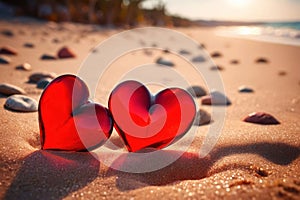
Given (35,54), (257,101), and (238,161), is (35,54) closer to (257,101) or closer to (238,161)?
(257,101)

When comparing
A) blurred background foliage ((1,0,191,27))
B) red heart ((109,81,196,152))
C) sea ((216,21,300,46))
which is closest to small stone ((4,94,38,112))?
red heart ((109,81,196,152))

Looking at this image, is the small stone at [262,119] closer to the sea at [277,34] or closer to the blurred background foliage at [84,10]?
the sea at [277,34]

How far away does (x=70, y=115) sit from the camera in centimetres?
126

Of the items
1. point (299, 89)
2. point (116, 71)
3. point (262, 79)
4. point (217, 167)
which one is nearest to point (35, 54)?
point (116, 71)

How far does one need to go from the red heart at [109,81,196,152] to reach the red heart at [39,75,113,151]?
7 cm

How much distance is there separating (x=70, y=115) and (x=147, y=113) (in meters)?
0.33

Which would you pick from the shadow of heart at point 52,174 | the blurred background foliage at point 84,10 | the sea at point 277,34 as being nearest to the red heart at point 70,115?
the shadow of heart at point 52,174

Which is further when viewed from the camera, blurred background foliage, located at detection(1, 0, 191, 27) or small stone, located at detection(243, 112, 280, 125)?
blurred background foliage, located at detection(1, 0, 191, 27)

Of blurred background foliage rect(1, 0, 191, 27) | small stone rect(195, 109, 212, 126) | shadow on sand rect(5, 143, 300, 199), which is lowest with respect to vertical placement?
blurred background foliage rect(1, 0, 191, 27)

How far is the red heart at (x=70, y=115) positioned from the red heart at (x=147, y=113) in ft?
0.23

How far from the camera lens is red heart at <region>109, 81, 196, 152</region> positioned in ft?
4.26

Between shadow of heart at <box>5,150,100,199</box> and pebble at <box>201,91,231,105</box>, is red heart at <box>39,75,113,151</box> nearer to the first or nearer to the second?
shadow of heart at <box>5,150,100,199</box>

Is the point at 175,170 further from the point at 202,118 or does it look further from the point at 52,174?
the point at 202,118

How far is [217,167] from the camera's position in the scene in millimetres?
1291
